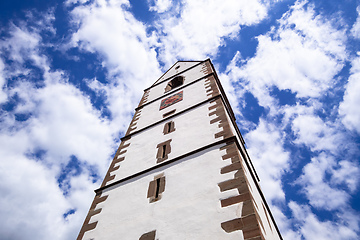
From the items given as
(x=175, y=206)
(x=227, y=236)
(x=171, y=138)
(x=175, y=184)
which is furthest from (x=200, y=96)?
(x=227, y=236)

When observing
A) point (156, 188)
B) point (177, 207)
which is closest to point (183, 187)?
point (177, 207)

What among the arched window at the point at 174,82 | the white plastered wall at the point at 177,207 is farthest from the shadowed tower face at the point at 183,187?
the arched window at the point at 174,82

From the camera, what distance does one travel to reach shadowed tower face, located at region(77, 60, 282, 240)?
5168 mm

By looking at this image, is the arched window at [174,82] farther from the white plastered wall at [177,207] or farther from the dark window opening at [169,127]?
the white plastered wall at [177,207]

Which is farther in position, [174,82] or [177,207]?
[174,82]

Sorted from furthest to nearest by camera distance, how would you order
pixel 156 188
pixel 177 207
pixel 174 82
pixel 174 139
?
pixel 174 82 < pixel 174 139 < pixel 156 188 < pixel 177 207

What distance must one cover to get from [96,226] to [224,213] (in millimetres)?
3915

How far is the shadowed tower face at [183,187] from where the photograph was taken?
517 cm

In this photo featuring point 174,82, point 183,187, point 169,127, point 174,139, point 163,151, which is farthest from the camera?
point 174,82

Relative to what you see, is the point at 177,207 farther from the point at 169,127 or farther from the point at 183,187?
the point at 169,127

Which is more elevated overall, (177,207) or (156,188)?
(156,188)

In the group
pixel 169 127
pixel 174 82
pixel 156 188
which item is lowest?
pixel 156 188

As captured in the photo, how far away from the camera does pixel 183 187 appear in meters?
6.54

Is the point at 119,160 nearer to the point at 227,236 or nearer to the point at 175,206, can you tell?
the point at 175,206
